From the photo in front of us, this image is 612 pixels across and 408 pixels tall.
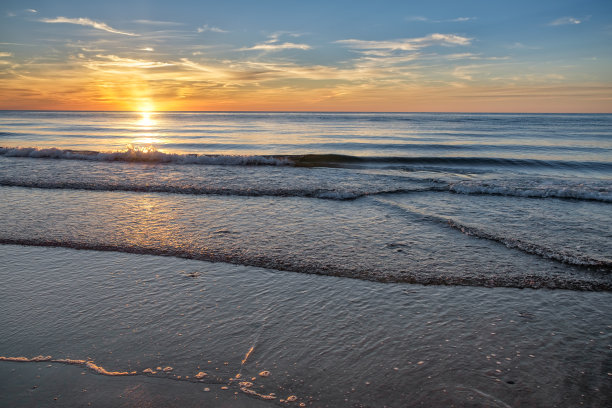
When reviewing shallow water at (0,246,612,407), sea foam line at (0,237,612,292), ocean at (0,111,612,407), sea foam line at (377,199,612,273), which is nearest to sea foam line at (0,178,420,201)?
ocean at (0,111,612,407)

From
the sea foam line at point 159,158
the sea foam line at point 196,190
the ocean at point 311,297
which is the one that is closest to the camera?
the ocean at point 311,297

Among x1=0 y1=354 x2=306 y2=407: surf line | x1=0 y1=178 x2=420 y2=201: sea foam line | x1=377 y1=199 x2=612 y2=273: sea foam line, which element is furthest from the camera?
x1=0 y1=178 x2=420 y2=201: sea foam line

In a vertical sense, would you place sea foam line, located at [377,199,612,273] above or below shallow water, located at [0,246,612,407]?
above

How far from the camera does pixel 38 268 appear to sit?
5109 mm

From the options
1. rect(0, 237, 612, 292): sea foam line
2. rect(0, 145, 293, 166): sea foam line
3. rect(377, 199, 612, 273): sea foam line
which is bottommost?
rect(0, 237, 612, 292): sea foam line

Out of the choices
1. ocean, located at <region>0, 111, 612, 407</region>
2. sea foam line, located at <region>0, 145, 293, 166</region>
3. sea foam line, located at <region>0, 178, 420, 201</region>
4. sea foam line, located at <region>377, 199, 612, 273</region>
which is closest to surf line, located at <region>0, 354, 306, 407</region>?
ocean, located at <region>0, 111, 612, 407</region>

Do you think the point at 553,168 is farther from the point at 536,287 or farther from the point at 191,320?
the point at 191,320

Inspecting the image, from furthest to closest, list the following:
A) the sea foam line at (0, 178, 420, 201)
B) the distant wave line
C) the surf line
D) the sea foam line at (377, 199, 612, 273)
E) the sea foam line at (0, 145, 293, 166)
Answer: the distant wave line, the sea foam line at (0, 145, 293, 166), the sea foam line at (0, 178, 420, 201), the sea foam line at (377, 199, 612, 273), the surf line

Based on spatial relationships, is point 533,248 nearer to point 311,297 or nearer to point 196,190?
point 311,297

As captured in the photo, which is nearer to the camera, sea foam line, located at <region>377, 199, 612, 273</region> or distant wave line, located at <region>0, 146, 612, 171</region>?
sea foam line, located at <region>377, 199, 612, 273</region>

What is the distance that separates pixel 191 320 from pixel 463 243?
4.41 metres

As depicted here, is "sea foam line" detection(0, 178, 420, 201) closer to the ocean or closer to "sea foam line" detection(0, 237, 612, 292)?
the ocean

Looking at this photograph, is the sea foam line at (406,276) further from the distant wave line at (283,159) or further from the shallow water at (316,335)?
the distant wave line at (283,159)

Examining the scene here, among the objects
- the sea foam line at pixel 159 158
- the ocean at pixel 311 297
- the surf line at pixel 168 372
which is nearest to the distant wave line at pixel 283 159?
the sea foam line at pixel 159 158
